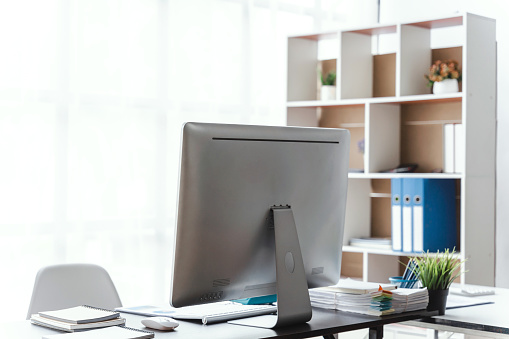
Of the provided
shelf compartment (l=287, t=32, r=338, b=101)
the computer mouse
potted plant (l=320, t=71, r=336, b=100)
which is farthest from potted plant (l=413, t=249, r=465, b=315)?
shelf compartment (l=287, t=32, r=338, b=101)

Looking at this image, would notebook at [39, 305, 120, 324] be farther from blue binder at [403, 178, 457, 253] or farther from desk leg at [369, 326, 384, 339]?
blue binder at [403, 178, 457, 253]

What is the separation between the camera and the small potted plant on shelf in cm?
398

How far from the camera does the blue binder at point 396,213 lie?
4.16 m

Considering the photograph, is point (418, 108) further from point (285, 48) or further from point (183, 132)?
point (183, 132)

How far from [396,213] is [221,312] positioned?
2282 millimetres

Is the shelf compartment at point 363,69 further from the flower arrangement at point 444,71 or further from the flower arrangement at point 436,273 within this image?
the flower arrangement at point 436,273

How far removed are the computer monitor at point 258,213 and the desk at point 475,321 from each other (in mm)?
381

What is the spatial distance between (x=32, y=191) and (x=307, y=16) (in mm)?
2436

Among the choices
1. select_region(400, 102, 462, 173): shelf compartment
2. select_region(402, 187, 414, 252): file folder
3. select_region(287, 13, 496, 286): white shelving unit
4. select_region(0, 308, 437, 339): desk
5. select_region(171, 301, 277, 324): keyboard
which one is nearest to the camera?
select_region(0, 308, 437, 339): desk

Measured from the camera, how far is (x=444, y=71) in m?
→ 3.98

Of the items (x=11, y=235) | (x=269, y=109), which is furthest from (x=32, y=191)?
(x=269, y=109)

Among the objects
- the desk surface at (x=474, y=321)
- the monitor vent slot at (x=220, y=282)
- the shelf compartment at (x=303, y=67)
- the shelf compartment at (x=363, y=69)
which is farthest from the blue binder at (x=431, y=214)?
the monitor vent slot at (x=220, y=282)

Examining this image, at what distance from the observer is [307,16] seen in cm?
515

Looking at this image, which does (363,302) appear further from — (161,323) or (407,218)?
(407,218)
